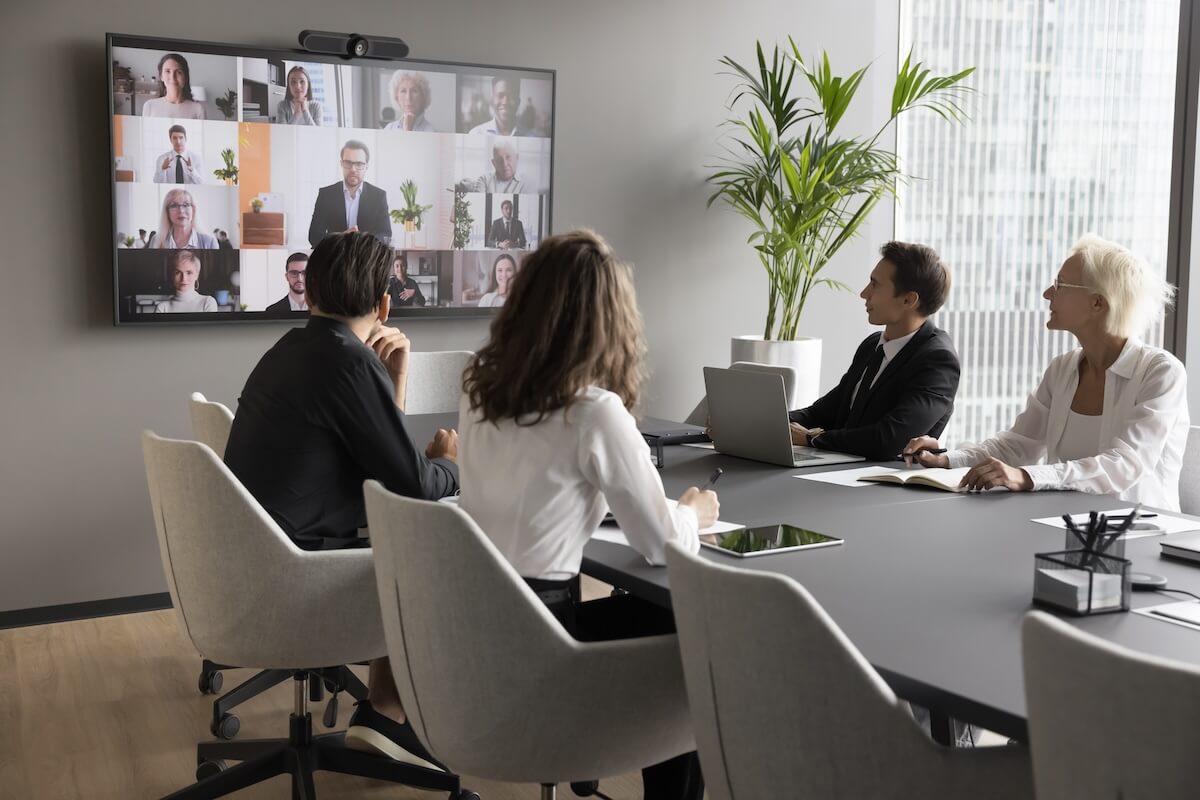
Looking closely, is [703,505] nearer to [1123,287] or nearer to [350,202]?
[1123,287]

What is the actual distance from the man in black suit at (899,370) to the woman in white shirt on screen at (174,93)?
2.58m

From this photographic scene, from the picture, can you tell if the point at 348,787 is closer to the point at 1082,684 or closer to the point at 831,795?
the point at 831,795

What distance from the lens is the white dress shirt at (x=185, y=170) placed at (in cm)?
453

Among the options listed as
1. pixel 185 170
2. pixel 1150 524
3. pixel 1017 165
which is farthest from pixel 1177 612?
pixel 1017 165

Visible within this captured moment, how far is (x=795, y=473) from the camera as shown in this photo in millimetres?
3209

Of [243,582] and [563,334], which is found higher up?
[563,334]

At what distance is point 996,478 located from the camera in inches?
113

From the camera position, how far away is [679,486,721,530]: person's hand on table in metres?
2.37

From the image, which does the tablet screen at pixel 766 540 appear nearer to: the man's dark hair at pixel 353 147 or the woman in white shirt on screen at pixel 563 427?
the woman in white shirt on screen at pixel 563 427

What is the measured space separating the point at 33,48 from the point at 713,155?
294 centimetres

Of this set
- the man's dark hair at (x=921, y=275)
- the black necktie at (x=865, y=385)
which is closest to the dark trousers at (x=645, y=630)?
the black necktie at (x=865, y=385)

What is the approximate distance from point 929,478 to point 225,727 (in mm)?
2039

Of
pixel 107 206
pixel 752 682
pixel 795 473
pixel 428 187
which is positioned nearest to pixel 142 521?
pixel 107 206

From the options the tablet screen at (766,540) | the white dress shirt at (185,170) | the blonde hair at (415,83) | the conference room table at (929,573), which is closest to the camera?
the conference room table at (929,573)
